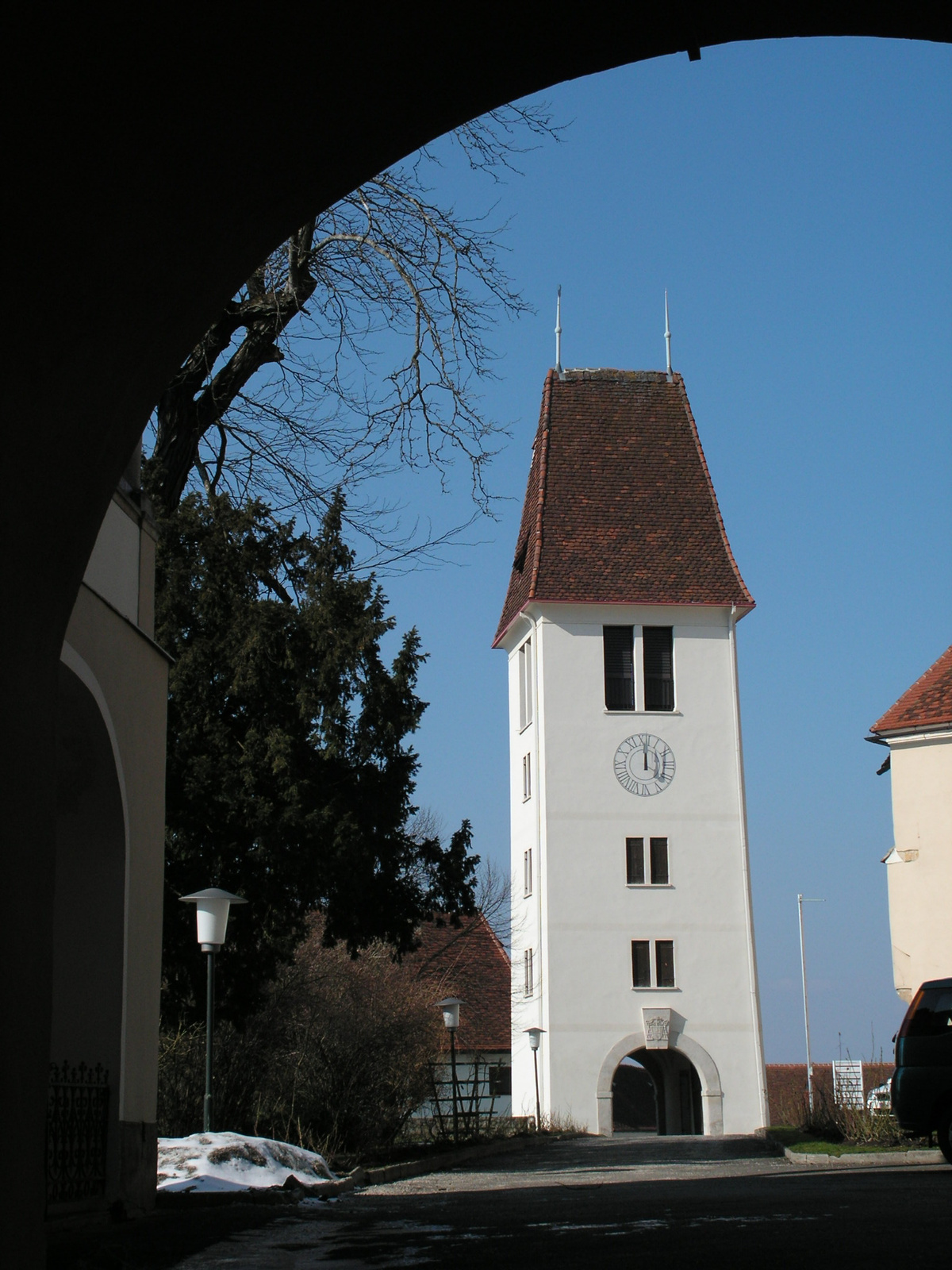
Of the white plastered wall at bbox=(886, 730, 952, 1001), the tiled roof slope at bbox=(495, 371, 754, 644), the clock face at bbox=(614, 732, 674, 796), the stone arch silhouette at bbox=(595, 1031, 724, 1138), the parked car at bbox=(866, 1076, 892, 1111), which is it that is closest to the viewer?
the parked car at bbox=(866, 1076, 892, 1111)

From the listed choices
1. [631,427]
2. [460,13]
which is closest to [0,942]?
[460,13]

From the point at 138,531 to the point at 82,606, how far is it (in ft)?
6.18

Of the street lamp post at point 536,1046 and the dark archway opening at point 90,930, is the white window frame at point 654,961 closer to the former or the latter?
the street lamp post at point 536,1046

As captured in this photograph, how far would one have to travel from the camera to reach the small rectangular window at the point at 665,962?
4319 centimetres

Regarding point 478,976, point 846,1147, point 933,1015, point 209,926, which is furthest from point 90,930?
point 478,976

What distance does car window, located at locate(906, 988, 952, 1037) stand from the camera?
15789mm

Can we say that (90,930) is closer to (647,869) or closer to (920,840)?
(920,840)

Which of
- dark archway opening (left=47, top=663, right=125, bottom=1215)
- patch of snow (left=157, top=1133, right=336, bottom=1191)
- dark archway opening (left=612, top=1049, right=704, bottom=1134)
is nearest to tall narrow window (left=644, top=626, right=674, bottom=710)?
dark archway opening (left=612, top=1049, right=704, bottom=1134)

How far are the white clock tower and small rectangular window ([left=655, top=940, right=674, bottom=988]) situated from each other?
51 mm

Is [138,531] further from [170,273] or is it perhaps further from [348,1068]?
[348,1068]

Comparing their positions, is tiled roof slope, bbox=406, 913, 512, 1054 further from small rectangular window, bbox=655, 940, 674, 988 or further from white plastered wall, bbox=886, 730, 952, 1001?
white plastered wall, bbox=886, 730, 952, 1001

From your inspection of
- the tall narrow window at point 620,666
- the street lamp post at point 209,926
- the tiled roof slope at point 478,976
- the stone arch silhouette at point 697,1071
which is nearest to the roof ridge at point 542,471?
the tall narrow window at point 620,666

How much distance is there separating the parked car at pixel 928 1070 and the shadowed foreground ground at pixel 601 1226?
1.60 ft

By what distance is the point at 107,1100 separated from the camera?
37.9 ft
